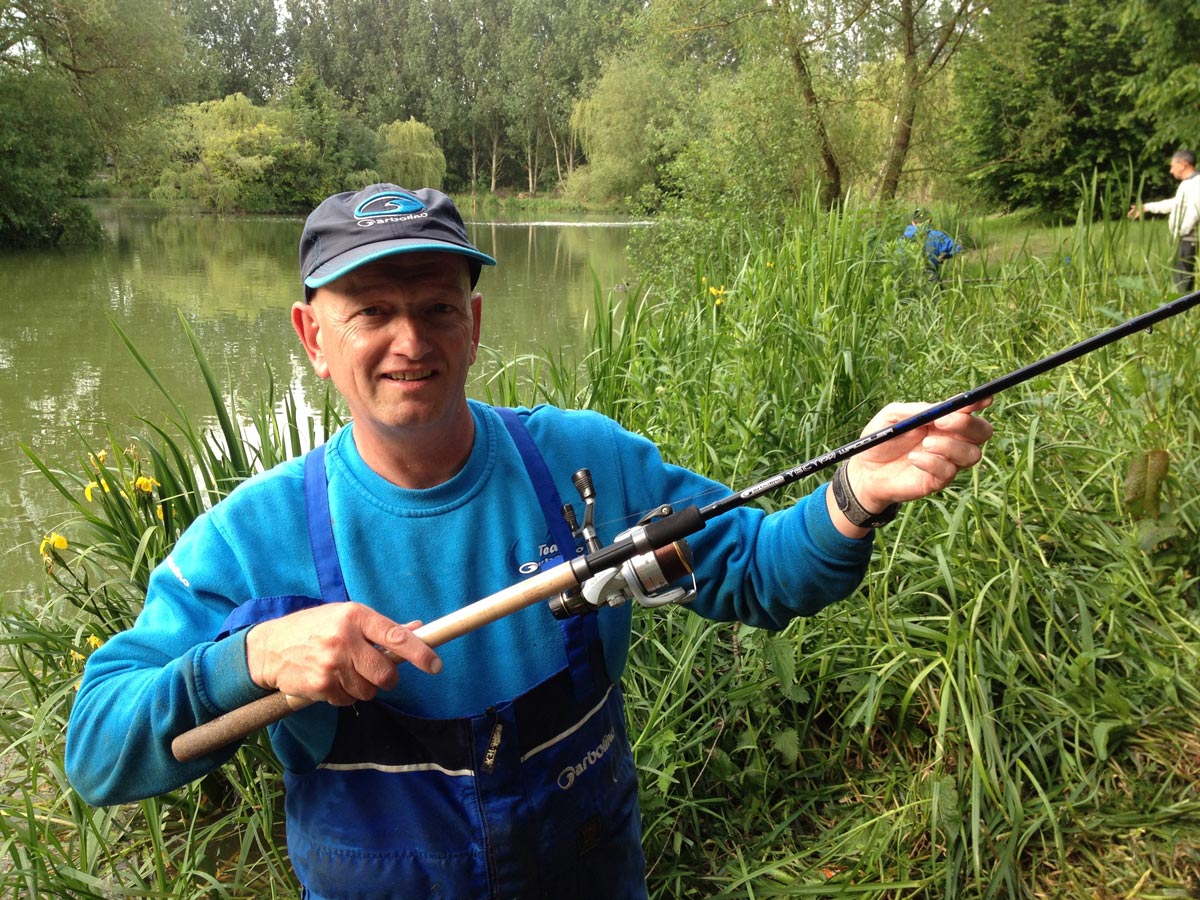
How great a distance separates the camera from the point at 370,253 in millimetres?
1458

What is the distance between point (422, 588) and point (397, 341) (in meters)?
0.41

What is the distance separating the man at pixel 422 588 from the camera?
4.80 ft

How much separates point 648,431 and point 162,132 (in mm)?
27346

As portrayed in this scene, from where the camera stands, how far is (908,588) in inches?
104

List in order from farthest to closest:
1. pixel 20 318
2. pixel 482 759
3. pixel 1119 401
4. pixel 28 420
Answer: pixel 20 318 → pixel 28 420 → pixel 1119 401 → pixel 482 759

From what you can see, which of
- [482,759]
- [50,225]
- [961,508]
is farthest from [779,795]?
[50,225]

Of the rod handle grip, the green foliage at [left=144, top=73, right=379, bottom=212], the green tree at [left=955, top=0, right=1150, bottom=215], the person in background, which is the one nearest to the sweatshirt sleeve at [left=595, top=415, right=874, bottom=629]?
the rod handle grip

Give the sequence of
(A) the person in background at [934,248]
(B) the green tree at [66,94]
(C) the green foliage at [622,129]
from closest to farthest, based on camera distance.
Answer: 1. (A) the person in background at [934,248]
2. (B) the green tree at [66,94]
3. (C) the green foliage at [622,129]

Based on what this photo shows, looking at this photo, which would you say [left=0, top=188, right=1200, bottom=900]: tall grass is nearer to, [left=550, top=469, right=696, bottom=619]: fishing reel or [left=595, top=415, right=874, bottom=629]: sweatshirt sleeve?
[left=595, top=415, right=874, bottom=629]: sweatshirt sleeve

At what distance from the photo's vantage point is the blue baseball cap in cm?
148

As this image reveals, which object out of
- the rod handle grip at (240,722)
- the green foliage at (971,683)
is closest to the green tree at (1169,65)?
the green foliage at (971,683)

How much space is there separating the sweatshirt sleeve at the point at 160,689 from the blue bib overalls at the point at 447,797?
0.10 meters

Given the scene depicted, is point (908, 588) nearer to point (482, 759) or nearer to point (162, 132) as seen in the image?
point (482, 759)

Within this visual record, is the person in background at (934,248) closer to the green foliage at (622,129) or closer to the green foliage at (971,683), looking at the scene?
the green foliage at (971,683)
